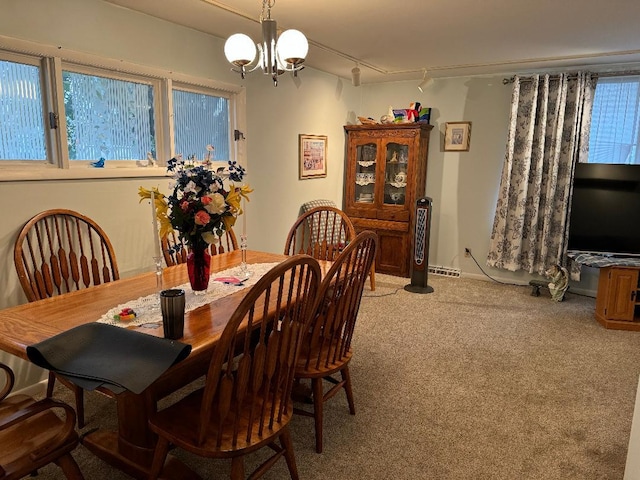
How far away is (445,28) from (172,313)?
9.08 feet

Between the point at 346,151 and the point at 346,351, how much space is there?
3635mm

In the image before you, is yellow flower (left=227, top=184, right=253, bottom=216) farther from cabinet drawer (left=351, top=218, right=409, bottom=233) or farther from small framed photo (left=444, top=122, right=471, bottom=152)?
small framed photo (left=444, top=122, right=471, bottom=152)

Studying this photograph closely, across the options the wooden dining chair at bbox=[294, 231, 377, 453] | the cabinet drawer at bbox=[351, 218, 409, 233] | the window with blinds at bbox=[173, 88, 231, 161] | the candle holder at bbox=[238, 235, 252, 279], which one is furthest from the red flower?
the cabinet drawer at bbox=[351, 218, 409, 233]

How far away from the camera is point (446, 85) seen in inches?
193

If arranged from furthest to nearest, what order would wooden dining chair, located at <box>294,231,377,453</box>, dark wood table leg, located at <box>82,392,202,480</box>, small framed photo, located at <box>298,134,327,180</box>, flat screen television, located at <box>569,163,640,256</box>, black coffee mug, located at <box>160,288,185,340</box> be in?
small framed photo, located at <box>298,134,327,180</box>
flat screen television, located at <box>569,163,640,256</box>
wooden dining chair, located at <box>294,231,377,453</box>
dark wood table leg, located at <box>82,392,202,480</box>
black coffee mug, located at <box>160,288,185,340</box>

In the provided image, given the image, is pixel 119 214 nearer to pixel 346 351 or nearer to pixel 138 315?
pixel 138 315

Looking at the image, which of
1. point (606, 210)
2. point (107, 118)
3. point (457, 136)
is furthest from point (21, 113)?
point (606, 210)

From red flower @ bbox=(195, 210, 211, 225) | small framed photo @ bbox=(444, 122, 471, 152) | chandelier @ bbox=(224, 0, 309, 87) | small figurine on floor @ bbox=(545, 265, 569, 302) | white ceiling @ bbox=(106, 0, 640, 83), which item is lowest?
small figurine on floor @ bbox=(545, 265, 569, 302)

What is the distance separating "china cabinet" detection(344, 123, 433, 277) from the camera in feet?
15.9

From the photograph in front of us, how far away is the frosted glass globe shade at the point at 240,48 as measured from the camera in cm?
217

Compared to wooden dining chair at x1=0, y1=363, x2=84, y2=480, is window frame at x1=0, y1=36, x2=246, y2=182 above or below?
above

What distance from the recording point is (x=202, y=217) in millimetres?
1814

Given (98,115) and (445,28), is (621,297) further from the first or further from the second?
(98,115)

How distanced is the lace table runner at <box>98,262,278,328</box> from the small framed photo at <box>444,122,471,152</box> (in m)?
3.39
